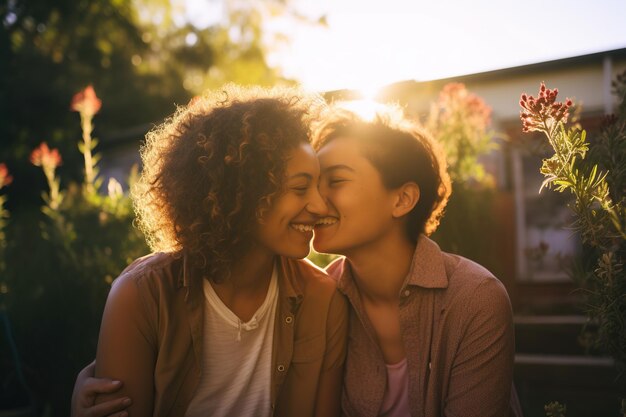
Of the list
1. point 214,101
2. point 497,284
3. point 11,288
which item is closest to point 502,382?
point 497,284

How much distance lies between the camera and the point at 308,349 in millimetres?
2725

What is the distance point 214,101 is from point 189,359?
1213mm

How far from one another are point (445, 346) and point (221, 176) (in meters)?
1.28

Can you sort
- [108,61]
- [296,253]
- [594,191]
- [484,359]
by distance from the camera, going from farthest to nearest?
1. [108,61]
2. [296,253]
3. [484,359]
4. [594,191]

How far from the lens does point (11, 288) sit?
155 inches

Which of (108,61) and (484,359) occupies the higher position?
(108,61)

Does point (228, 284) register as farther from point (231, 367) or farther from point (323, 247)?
point (323, 247)

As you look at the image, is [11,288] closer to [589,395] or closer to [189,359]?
[189,359]

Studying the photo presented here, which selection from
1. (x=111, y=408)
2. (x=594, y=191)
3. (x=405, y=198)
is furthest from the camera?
(x=405, y=198)

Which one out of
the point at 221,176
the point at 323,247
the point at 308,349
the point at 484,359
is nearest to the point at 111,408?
the point at 308,349

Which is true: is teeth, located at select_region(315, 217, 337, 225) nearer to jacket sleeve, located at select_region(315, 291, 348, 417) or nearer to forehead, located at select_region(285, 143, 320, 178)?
forehead, located at select_region(285, 143, 320, 178)

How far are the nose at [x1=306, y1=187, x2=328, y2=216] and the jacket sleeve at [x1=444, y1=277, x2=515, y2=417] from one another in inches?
30.3

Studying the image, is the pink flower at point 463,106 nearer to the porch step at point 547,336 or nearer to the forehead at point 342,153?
the forehead at point 342,153

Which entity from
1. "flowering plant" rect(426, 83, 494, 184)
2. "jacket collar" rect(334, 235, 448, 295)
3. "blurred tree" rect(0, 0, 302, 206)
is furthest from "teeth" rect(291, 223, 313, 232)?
"blurred tree" rect(0, 0, 302, 206)
